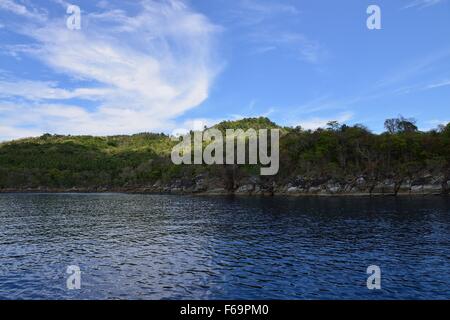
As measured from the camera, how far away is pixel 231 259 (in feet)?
139

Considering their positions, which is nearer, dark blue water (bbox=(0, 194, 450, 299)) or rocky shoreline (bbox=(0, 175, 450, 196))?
dark blue water (bbox=(0, 194, 450, 299))

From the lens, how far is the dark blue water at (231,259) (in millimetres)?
30609

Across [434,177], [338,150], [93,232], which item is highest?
[338,150]

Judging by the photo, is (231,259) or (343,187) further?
(343,187)

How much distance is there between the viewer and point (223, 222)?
246 feet

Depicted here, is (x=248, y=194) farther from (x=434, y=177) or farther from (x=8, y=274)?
(x=8, y=274)

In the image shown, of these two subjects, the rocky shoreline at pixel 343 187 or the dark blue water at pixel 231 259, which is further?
the rocky shoreline at pixel 343 187

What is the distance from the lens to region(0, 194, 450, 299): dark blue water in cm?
3061

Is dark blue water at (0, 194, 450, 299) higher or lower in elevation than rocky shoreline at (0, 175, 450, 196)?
lower

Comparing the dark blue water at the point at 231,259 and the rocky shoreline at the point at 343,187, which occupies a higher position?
the rocky shoreline at the point at 343,187

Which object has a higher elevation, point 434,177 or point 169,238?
point 434,177
